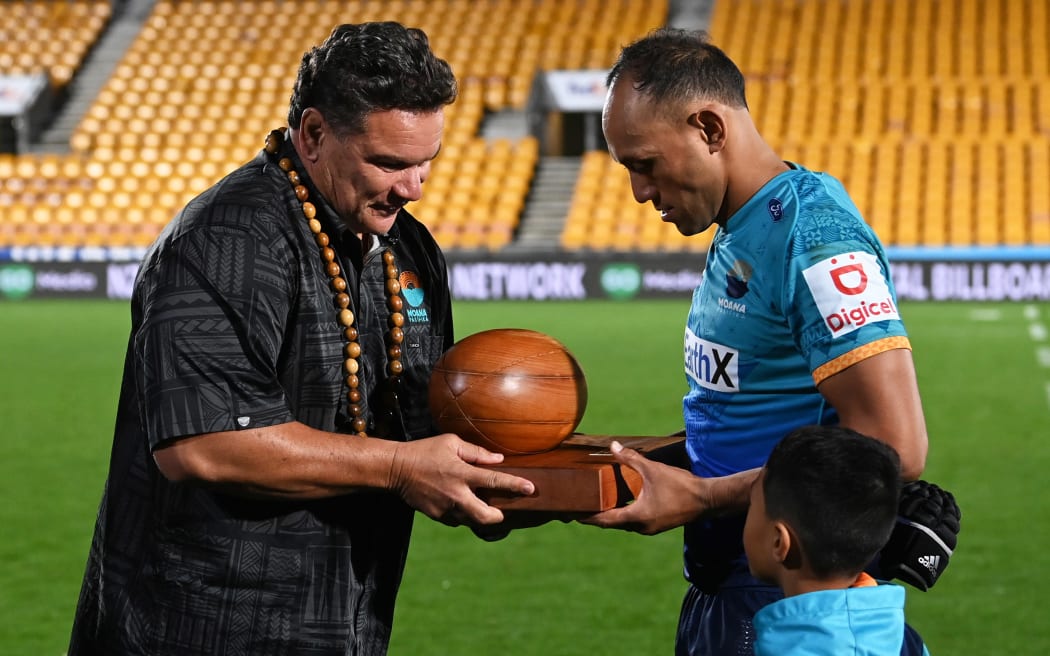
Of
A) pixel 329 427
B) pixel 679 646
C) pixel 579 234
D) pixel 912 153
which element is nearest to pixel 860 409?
pixel 679 646

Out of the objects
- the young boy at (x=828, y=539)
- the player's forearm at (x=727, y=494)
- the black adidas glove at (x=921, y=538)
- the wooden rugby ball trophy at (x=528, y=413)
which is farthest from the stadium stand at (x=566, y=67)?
the young boy at (x=828, y=539)

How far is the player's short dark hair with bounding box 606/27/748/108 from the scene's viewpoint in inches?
111

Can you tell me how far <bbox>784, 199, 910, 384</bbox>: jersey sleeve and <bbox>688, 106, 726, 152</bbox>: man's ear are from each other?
0.28 meters

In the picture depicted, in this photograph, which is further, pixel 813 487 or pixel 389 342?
pixel 389 342

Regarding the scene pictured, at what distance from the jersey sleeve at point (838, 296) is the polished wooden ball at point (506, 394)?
57cm

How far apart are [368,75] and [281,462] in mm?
746

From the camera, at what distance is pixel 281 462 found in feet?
8.39

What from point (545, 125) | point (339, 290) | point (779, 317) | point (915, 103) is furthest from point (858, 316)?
point (545, 125)

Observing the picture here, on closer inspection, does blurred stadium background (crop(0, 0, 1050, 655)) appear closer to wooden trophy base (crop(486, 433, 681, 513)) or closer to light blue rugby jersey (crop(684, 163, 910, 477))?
light blue rugby jersey (crop(684, 163, 910, 477))

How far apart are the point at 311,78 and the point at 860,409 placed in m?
1.22

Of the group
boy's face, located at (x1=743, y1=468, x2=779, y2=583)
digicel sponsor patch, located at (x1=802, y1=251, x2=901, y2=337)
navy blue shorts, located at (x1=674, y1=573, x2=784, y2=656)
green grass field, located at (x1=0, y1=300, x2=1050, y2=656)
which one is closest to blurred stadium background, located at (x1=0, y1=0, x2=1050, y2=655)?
green grass field, located at (x1=0, y1=300, x2=1050, y2=656)

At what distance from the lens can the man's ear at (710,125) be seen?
282cm

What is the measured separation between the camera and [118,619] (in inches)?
107

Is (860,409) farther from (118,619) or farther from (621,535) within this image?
(621,535)
